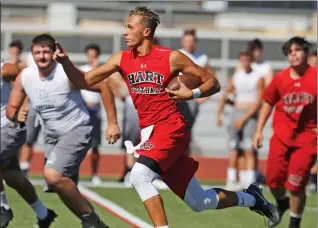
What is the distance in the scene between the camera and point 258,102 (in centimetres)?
1528

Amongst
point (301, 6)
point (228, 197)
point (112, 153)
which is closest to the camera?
point (228, 197)

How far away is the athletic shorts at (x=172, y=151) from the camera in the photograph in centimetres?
816

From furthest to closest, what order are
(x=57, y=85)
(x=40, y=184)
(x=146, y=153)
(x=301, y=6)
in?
(x=301, y=6) → (x=40, y=184) → (x=57, y=85) → (x=146, y=153)

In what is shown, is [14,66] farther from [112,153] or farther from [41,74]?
[112,153]

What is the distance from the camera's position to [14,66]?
1025 centimetres

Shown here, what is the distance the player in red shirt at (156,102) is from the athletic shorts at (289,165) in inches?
83.4

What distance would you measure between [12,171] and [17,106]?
91cm

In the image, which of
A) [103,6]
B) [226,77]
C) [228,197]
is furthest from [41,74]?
[103,6]

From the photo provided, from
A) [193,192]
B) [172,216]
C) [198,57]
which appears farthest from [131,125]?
[193,192]

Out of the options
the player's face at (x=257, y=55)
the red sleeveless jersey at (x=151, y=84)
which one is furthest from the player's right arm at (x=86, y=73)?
the player's face at (x=257, y=55)

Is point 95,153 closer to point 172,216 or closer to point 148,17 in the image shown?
point 172,216

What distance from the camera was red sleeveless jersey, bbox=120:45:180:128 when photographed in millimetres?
8273

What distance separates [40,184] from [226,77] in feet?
21.4

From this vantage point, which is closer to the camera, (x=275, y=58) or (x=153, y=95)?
(x=153, y=95)
